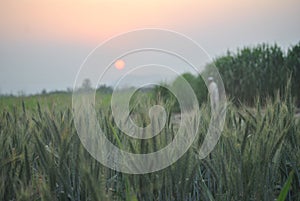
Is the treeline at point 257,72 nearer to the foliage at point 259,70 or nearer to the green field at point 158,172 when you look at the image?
the foliage at point 259,70

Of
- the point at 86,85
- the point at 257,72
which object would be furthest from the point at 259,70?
the point at 86,85

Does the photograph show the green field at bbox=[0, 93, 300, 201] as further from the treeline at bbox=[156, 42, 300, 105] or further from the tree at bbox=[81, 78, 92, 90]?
the treeline at bbox=[156, 42, 300, 105]

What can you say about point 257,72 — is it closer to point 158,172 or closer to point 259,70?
point 259,70

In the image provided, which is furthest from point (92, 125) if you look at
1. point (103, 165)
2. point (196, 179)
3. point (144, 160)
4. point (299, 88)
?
point (299, 88)

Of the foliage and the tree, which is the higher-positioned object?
the foliage

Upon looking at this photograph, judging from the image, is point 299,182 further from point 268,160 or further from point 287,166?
point 268,160

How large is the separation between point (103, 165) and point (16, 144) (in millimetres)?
670

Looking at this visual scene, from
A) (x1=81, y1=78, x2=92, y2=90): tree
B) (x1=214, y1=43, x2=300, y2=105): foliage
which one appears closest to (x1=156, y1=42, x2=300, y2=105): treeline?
(x1=214, y1=43, x2=300, y2=105): foliage

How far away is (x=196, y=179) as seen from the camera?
6.26ft

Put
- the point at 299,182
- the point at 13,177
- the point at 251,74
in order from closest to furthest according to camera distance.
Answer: the point at 13,177
the point at 299,182
the point at 251,74

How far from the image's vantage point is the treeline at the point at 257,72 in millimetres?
16953

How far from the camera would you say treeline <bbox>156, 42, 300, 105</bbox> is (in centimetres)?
1695

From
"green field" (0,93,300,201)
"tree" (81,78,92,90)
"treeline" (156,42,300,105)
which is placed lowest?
"green field" (0,93,300,201)

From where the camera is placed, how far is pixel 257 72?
17.3 metres
